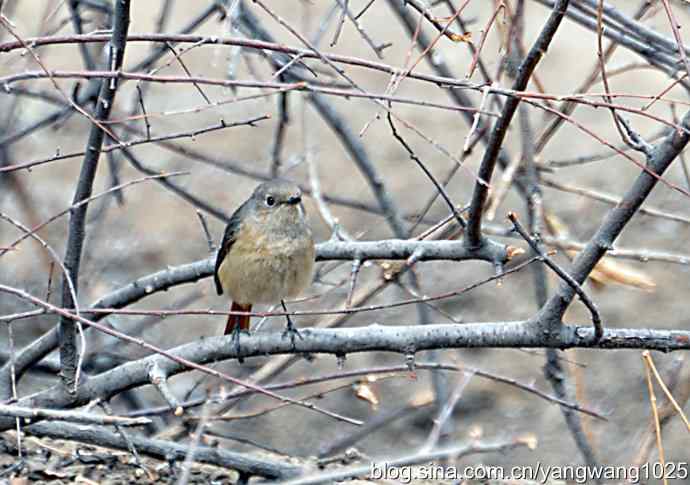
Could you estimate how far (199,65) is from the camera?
1045 centimetres

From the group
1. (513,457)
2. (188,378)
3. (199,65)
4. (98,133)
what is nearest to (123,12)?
(98,133)

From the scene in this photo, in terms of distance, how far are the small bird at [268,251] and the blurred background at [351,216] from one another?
11.1 inches

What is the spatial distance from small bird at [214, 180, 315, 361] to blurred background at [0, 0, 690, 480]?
0.28 meters

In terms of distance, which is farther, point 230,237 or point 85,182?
point 230,237

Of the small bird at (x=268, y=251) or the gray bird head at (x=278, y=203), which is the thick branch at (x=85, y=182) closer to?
the small bird at (x=268, y=251)

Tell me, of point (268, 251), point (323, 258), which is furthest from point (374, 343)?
point (268, 251)

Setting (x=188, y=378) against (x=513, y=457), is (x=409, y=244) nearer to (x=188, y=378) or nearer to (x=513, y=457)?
(x=513, y=457)

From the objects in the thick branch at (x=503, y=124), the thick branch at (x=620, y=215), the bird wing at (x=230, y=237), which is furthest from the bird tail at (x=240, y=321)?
the thick branch at (x=620, y=215)

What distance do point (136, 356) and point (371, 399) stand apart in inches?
87.9

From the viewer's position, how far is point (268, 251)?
14.7ft

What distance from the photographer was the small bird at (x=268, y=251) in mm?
4395

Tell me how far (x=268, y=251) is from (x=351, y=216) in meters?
4.25

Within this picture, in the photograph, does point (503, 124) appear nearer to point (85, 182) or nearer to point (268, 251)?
point (85, 182)

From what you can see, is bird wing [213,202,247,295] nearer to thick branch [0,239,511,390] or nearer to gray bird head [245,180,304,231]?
gray bird head [245,180,304,231]
